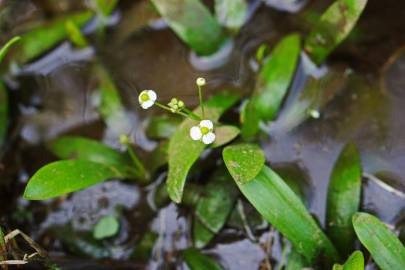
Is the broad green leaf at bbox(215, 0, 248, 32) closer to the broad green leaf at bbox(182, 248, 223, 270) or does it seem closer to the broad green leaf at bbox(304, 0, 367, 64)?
the broad green leaf at bbox(304, 0, 367, 64)

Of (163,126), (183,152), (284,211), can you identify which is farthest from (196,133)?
(163,126)

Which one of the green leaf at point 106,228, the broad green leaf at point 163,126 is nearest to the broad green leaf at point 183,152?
the broad green leaf at point 163,126

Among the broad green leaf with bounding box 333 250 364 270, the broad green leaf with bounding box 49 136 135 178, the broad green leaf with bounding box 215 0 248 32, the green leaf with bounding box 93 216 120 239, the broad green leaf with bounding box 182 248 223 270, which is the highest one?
the broad green leaf with bounding box 215 0 248 32

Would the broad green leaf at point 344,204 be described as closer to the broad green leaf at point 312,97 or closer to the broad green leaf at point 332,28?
the broad green leaf at point 312,97

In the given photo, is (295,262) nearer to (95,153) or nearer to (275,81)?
(275,81)

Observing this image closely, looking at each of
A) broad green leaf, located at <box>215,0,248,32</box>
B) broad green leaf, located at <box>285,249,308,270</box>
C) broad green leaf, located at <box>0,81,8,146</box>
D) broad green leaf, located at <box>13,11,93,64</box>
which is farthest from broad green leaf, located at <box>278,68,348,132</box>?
broad green leaf, located at <box>0,81,8,146</box>

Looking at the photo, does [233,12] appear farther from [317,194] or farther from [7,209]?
[7,209]
